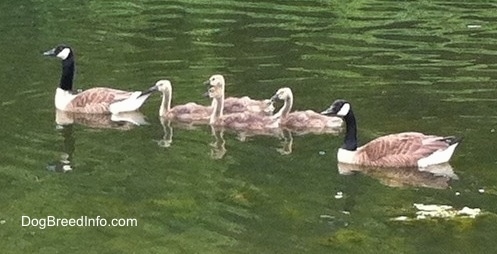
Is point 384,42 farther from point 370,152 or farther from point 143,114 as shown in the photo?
point 370,152

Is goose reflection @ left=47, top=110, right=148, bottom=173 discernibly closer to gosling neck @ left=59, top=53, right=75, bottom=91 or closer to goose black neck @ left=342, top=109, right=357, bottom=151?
gosling neck @ left=59, top=53, right=75, bottom=91

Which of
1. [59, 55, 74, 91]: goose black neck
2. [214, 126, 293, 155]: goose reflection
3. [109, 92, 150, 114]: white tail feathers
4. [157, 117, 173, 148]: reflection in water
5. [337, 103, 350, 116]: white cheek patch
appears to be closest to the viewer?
[337, 103, 350, 116]: white cheek patch

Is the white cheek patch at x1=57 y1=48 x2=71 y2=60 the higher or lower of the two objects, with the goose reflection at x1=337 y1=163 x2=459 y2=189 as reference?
higher

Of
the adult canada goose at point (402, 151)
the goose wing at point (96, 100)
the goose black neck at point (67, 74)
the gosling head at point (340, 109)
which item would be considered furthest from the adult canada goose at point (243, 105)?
the goose black neck at point (67, 74)

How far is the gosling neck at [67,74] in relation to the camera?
18.3 metres

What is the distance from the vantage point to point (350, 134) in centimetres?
1491

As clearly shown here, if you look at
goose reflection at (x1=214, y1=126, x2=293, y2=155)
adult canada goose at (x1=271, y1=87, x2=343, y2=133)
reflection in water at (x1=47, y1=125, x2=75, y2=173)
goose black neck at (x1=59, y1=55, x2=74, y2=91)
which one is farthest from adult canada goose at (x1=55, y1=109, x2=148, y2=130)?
adult canada goose at (x1=271, y1=87, x2=343, y2=133)

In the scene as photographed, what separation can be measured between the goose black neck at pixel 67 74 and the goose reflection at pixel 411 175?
556 centimetres


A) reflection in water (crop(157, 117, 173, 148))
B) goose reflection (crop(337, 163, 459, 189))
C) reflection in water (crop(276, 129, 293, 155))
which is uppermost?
goose reflection (crop(337, 163, 459, 189))

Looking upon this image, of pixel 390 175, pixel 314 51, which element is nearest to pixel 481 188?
pixel 390 175

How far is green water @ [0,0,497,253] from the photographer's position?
11984 millimetres

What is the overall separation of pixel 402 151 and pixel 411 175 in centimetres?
39

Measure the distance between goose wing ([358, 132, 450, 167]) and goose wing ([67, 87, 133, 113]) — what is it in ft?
14.6

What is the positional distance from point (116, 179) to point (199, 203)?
1324 millimetres
